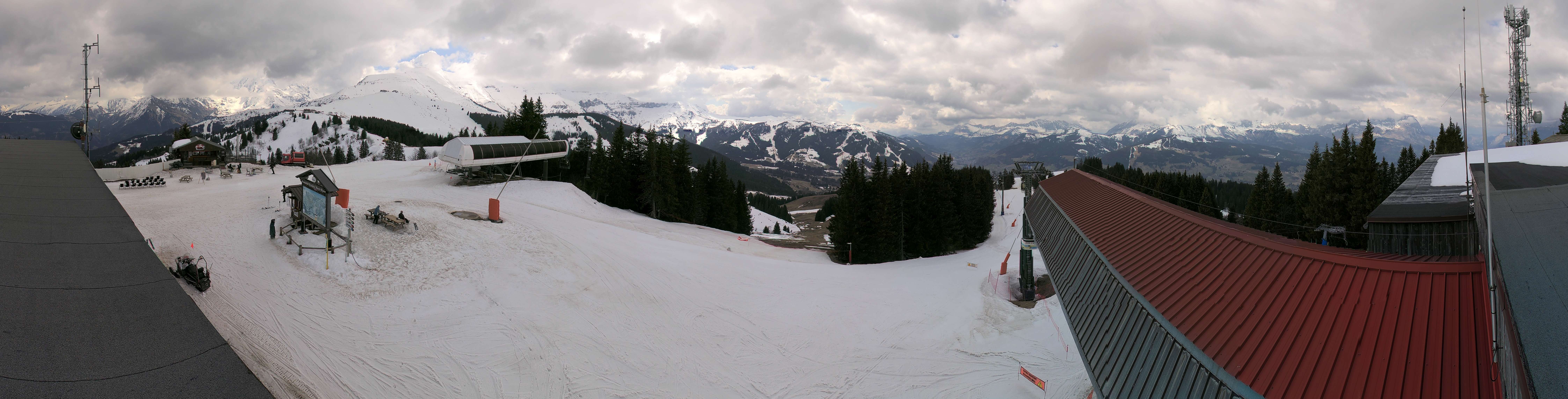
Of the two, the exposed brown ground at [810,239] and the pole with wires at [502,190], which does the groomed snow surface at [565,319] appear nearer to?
the pole with wires at [502,190]

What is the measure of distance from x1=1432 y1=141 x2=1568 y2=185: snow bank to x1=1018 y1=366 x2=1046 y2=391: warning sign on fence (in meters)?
11.4

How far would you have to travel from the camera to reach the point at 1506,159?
16.7 meters

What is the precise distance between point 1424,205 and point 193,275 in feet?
108

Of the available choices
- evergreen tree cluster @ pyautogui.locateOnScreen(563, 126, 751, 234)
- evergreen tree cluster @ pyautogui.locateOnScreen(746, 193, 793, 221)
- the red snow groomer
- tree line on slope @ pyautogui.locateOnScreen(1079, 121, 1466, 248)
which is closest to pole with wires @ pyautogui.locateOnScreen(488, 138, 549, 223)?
evergreen tree cluster @ pyautogui.locateOnScreen(563, 126, 751, 234)

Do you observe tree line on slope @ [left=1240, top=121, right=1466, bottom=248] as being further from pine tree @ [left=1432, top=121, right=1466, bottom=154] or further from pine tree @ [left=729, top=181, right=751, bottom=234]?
pine tree @ [left=729, top=181, right=751, bottom=234]

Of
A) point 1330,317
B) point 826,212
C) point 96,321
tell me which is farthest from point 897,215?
point 826,212

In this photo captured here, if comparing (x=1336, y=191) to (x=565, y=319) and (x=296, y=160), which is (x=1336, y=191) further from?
(x=296, y=160)

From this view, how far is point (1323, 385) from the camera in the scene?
6492mm

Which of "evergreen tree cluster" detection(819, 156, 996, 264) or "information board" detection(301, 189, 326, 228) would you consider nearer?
"information board" detection(301, 189, 326, 228)

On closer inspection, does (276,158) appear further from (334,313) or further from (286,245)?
(334,313)

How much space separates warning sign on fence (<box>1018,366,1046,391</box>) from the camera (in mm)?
17234

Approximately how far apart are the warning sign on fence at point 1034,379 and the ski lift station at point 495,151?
4250 cm

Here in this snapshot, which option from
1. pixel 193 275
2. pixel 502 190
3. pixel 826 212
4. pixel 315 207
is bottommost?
pixel 826 212

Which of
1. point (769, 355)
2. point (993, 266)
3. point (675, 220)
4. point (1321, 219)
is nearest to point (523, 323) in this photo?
point (769, 355)
